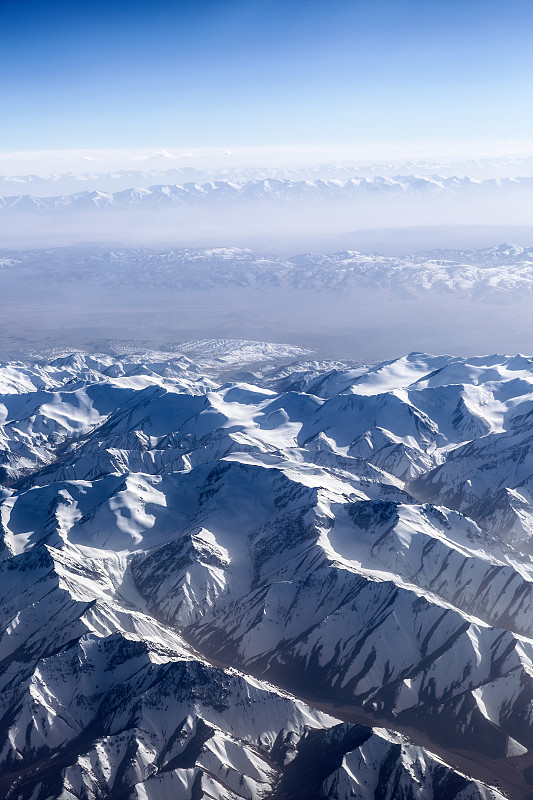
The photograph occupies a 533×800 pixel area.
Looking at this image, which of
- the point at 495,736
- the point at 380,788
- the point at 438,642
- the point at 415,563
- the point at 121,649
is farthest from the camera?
the point at 415,563

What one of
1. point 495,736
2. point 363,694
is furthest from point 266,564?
point 495,736

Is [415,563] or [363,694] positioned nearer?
[363,694]

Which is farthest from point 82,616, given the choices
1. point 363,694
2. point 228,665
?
point 363,694

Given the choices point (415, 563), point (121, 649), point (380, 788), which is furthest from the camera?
point (415, 563)

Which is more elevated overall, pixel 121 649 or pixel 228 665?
pixel 121 649

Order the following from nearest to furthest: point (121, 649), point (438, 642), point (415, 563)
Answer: point (121, 649)
point (438, 642)
point (415, 563)

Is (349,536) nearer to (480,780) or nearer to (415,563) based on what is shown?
(415,563)

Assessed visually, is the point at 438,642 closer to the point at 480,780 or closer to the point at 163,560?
the point at 480,780

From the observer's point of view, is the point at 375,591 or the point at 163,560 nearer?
the point at 375,591

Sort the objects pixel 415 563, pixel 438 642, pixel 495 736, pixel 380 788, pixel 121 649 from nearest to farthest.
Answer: pixel 380 788 < pixel 495 736 < pixel 121 649 < pixel 438 642 < pixel 415 563
